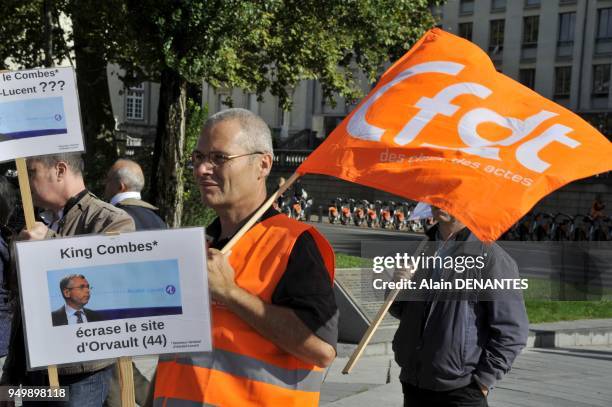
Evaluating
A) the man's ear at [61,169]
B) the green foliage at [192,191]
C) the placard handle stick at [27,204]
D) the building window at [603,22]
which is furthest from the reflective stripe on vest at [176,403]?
the building window at [603,22]

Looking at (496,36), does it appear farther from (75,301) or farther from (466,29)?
(75,301)

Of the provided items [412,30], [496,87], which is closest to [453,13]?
[412,30]

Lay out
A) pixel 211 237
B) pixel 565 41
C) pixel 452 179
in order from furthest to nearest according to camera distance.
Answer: pixel 565 41, pixel 452 179, pixel 211 237

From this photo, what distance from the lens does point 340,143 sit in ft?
12.1

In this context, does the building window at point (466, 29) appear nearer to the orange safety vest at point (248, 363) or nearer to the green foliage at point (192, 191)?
the green foliage at point (192, 191)

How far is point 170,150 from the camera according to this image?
Result: 15.1 m

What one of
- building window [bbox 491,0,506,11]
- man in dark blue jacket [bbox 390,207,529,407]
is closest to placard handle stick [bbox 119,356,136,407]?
man in dark blue jacket [bbox 390,207,529,407]

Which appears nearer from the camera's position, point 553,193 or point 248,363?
point 248,363

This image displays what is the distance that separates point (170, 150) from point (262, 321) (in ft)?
41.1

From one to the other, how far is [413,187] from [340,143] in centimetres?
34

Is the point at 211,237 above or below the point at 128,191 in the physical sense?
above

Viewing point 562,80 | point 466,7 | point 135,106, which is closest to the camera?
point 562,80

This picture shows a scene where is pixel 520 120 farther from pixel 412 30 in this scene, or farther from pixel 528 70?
pixel 528 70

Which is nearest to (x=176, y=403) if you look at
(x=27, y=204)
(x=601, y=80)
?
(x=27, y=204)
